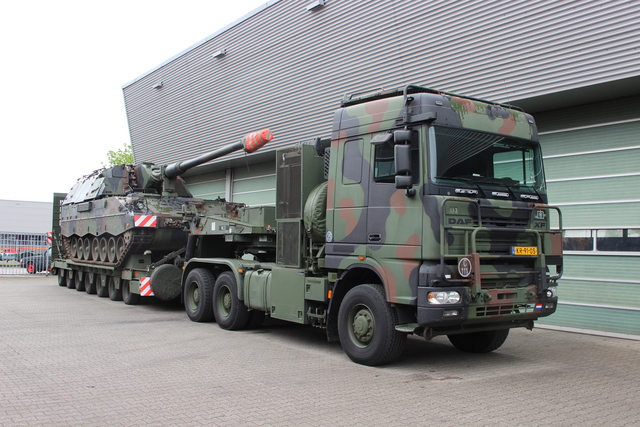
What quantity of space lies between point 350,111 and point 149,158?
66.5 ft

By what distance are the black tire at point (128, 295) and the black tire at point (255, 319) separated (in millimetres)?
5122

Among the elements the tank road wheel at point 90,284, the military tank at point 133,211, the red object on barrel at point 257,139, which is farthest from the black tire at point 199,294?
the tank road wheel at point 90,284

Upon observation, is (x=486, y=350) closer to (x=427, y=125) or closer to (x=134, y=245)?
(x=427, y=125)

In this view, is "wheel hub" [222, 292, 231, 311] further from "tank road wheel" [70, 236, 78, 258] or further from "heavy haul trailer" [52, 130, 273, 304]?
"tank road wheel" [70, 236, 78, 258]

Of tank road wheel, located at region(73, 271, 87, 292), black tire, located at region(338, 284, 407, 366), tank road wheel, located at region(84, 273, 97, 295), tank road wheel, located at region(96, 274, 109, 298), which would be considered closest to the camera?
black tire, located at region(338, 284, 407, 366)

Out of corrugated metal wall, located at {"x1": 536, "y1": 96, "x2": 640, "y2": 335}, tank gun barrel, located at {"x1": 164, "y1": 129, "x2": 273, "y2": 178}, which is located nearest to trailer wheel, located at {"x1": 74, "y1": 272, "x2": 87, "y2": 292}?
tank gun barrel, located at {"x1": 164, "y1": 129, "x2": 273, "y2": 178}

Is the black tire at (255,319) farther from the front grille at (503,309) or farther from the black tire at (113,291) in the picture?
the black tire at (113,291)

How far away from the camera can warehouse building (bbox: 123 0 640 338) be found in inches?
403

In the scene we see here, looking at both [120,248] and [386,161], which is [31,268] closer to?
[120,248]

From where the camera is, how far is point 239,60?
19.4 metres

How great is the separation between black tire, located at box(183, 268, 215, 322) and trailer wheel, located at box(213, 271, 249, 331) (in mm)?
268

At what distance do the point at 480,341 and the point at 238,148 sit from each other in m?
6.80

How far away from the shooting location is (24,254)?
29031 millimetres

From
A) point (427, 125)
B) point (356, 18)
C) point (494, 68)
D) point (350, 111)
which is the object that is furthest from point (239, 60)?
point (427, 125)
